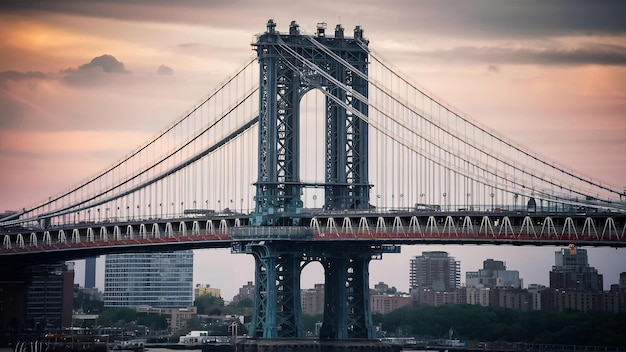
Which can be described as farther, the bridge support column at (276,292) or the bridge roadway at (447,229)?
the bridge support column at (276,292)

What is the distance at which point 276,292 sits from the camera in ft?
642

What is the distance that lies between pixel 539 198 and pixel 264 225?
34417 millimetres

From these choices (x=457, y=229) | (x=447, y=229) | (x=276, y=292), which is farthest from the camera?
(x=276, y=292)

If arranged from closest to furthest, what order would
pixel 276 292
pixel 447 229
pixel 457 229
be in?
pixel 457 229 < pixel 447 229 < pixel 276 292

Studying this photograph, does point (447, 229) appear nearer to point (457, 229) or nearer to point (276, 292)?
point (457, 229)

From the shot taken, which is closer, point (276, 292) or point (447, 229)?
point (447, 229)

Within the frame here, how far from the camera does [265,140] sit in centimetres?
19725

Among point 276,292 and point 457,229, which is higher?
point 457,229

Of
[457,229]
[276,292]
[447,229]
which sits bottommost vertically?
[276,292]

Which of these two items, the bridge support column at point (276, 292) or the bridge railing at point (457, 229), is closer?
the bridge railing at point (457, 229)

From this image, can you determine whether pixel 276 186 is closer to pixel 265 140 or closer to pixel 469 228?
pixel 265 140

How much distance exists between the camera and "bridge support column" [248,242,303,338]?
195 metres

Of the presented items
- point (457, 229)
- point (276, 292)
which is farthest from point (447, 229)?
point (276, 292)

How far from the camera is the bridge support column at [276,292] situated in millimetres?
194875
